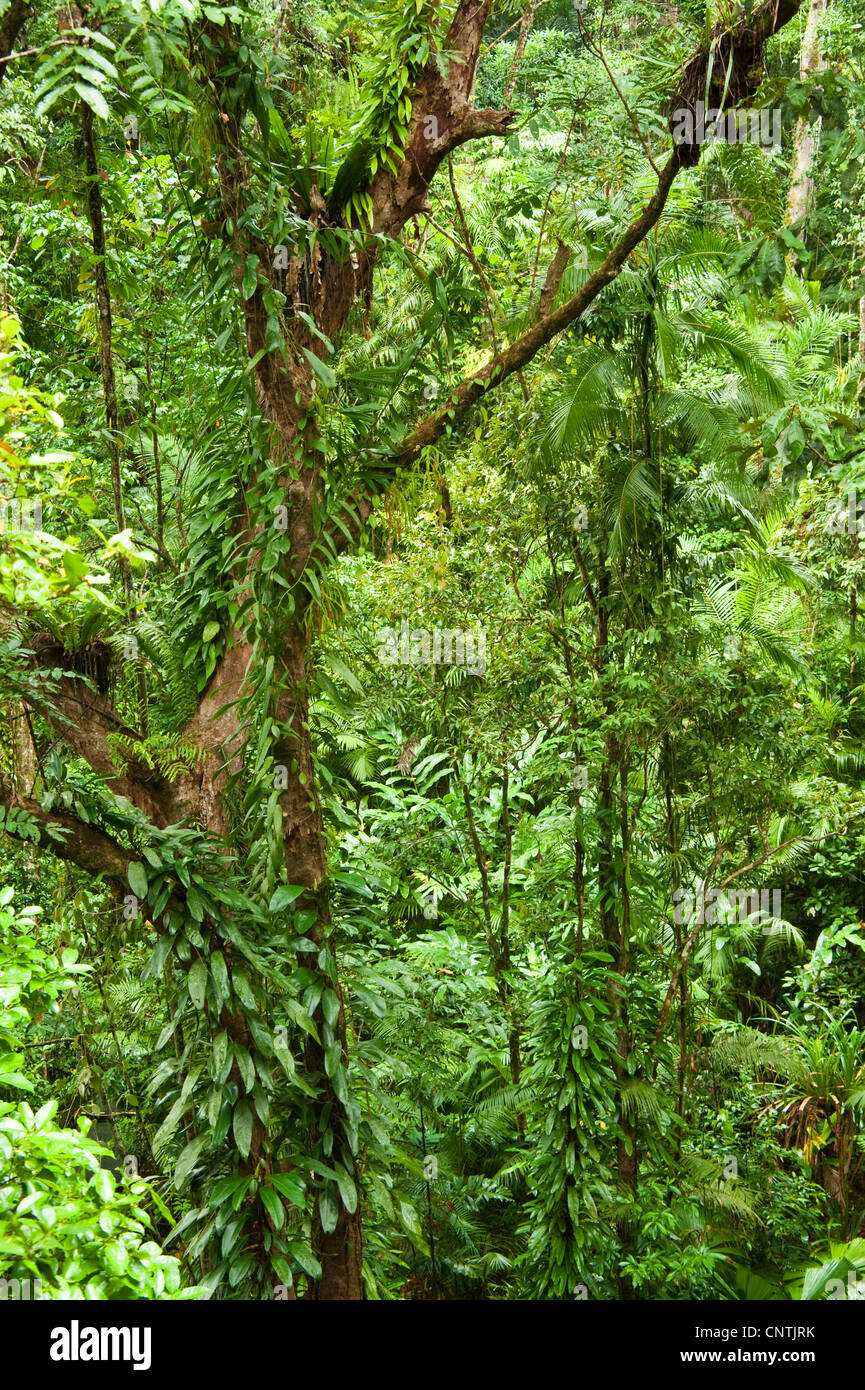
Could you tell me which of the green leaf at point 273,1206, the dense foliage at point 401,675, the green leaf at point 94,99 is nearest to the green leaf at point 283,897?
the dense foliage at point 401,675

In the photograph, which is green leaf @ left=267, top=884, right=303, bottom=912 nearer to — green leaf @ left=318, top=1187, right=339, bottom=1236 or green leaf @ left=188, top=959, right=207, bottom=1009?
green leaf @ left=188, top=959, right=207, bottom=1009

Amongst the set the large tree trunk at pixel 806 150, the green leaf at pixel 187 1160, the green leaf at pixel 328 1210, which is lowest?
the green leaf at pixel 328 1210

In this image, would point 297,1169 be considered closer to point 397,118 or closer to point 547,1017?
point 547,1017

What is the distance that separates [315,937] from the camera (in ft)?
11.8

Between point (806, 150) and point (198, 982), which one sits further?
point (806, 150)

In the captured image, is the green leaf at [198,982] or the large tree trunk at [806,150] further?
the large tree trunk at [806,150]

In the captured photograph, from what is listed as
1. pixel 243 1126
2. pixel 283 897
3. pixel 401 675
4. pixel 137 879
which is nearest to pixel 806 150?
pixel 401 675

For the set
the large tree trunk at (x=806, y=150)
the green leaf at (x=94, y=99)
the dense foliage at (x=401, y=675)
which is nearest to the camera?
the green leaf at (x=94, y=99)

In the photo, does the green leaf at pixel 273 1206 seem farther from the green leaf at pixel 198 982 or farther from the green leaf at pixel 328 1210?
the green leaf at pixel 198 982

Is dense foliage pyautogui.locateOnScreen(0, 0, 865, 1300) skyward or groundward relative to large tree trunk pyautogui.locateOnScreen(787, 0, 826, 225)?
groundward

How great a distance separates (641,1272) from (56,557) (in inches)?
151

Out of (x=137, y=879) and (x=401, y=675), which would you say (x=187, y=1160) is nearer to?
(x=137, y=879)

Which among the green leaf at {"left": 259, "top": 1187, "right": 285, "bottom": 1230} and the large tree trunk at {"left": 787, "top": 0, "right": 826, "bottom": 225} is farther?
the large tree trunk at {"left": 787, "top": 0, "right": 826, "bottom": 225}

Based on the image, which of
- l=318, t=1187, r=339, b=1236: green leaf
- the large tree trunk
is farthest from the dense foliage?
the large tree trunk
